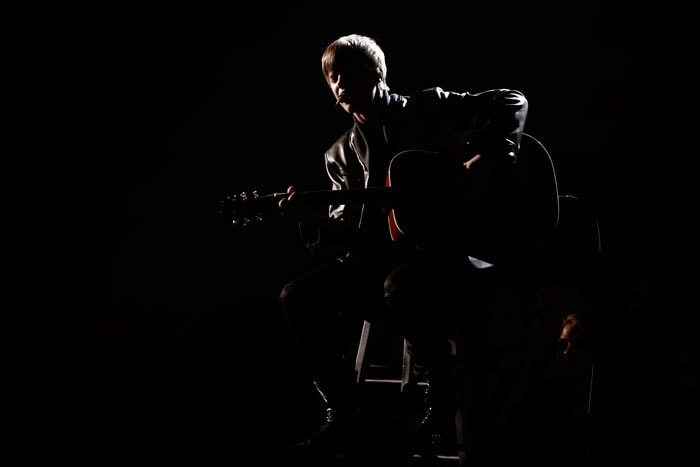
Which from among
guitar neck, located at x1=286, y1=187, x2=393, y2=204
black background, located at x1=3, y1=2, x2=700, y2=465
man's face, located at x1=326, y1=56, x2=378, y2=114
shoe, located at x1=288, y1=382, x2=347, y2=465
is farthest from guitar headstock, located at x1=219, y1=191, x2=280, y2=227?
black background, located at x1=3, y1=2, x2=700, y2=465

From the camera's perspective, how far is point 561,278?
2572 mm

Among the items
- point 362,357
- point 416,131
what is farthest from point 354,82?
point 362,357

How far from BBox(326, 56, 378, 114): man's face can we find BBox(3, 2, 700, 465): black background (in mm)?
822

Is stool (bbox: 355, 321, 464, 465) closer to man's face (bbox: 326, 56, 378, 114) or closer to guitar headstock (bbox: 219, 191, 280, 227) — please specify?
guitar headstock (bbox: 219, 191, 280, 227)

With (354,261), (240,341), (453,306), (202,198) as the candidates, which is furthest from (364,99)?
(240,341)

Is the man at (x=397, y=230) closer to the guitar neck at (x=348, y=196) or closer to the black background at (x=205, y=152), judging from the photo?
the guitar neck at (x=348, y=196)

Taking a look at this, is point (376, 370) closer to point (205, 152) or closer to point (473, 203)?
point (473, 203)

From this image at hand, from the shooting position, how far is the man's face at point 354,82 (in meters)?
1.87

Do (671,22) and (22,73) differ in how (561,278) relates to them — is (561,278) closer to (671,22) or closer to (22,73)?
(671,22)

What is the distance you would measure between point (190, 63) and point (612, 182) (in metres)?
2.06

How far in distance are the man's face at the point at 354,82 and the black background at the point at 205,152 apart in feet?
2.70

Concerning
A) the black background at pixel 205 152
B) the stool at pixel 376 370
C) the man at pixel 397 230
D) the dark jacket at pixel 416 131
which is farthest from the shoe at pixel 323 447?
the black background at pixel 205 152

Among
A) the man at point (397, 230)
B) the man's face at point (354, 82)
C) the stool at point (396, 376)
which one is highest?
the man's face at point (354, 82)

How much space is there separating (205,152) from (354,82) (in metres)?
1.19
